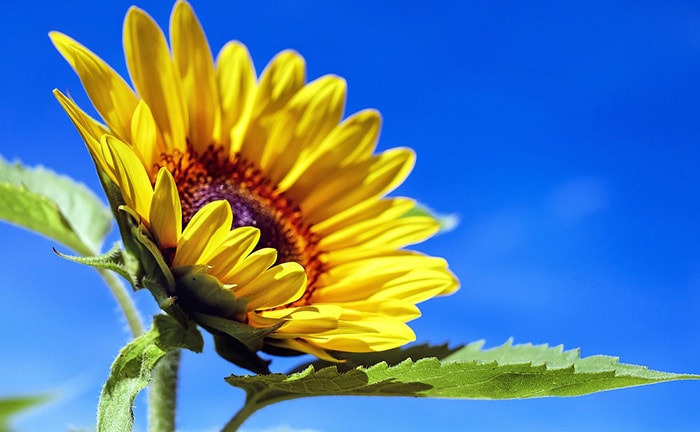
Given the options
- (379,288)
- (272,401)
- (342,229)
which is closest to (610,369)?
(379,288)

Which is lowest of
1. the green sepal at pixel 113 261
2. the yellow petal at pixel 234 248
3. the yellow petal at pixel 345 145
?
the yellow petal at pixel 234 248

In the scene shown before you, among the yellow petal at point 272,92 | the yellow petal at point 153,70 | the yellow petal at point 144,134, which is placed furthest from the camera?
the yellow petal at point 272,92

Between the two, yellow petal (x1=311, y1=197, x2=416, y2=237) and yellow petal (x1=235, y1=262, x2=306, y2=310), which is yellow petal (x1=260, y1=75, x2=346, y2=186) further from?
yellow petal (x1=235, y1=262, x2=306, y2=310)

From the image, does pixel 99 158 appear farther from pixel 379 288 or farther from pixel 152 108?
pixel 379 288

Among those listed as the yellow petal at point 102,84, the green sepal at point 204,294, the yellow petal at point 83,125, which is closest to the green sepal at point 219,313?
the green sepal at point 204,294

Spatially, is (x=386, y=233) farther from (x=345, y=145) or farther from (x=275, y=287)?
(x=275, y=287)

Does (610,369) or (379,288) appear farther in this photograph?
(379,288)

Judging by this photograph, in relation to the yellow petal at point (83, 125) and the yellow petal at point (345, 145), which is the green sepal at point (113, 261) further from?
the yellow petal at point (345, 145)
